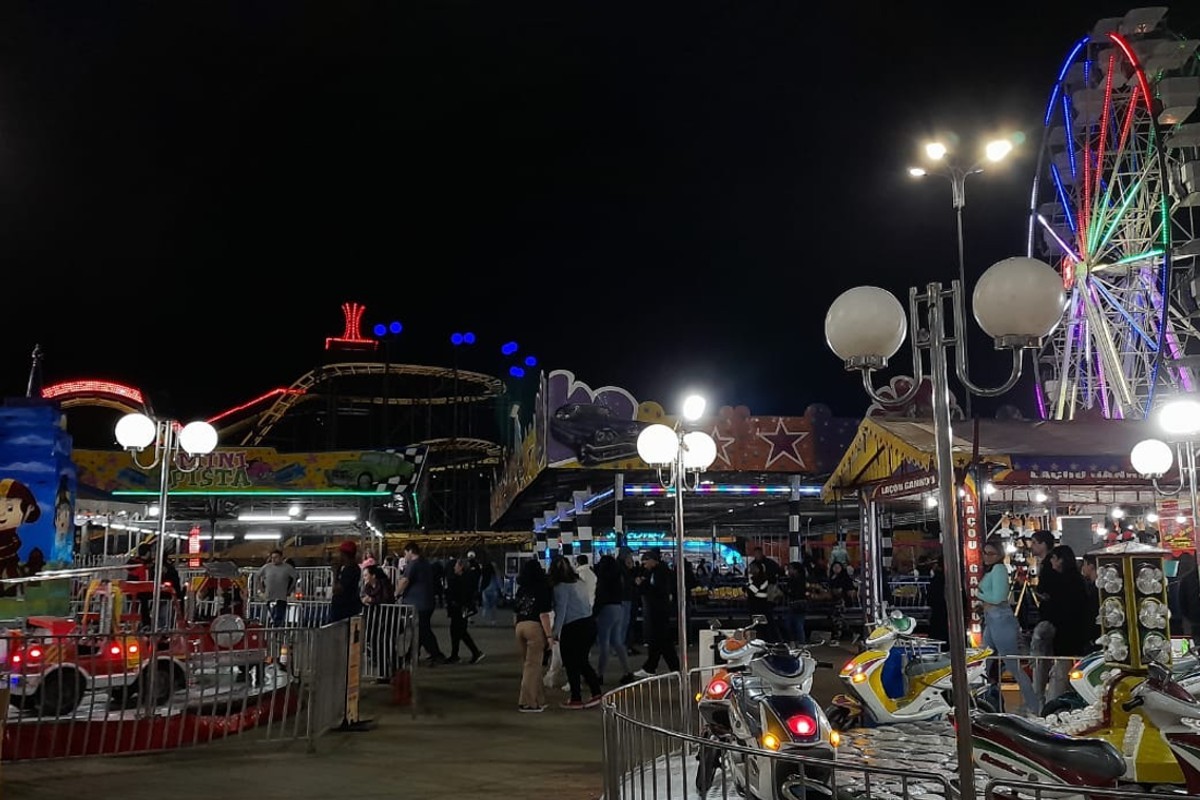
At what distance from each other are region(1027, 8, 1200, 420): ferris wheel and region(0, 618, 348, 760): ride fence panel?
1369 centimetres

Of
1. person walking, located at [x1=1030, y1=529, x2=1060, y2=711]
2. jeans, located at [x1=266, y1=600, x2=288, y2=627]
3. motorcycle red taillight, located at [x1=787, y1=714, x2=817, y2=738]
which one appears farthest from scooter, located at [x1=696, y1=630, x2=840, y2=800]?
jeans, located at [x1=266, y1=600, x2=288, y2=627]

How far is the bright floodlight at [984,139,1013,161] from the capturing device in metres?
4.75

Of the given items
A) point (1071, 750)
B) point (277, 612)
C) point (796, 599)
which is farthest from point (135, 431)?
point (796, 599)

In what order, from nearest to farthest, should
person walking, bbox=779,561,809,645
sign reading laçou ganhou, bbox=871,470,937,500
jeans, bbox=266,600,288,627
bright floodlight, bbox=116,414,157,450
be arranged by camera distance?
1. bright floodlight, bbox=116,414,157,450
2. sign reading laçou ganhou, bbox=871,470,937,500
3. jeans, bbox=266,600,288,627
4. person walking, bbox=779,561,809,645

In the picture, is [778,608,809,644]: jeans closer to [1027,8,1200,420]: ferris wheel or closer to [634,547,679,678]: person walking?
[634,547,679,678]: person walking

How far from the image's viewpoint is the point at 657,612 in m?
13.0

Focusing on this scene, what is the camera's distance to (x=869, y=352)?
14.8ft

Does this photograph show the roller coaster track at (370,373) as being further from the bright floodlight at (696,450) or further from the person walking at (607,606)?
the bright floodlight at (696,450)

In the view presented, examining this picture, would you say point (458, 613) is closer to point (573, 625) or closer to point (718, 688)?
point (573, 625)

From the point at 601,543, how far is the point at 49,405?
1862 cm

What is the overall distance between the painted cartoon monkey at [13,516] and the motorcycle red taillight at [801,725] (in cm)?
1130

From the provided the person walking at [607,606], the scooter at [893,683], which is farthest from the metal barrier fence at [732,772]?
the person walking at [607,606]

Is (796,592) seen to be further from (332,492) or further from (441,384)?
(441,384)

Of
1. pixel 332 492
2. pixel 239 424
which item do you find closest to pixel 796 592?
pixel 332 492
